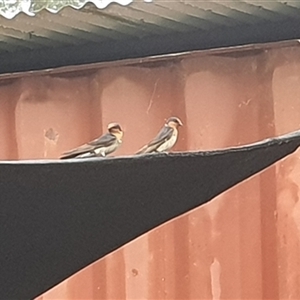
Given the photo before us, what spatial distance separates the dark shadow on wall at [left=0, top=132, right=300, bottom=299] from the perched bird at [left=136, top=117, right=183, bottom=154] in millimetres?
807

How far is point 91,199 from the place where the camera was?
0.94 m

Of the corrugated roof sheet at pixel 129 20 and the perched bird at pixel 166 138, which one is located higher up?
the corrugated roof sheet at pixel 129 20

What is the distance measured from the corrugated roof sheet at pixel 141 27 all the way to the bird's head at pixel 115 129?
0.87ft

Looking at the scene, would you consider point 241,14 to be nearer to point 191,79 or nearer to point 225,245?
point 191,79

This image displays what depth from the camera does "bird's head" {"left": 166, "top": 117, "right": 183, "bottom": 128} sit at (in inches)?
84.5

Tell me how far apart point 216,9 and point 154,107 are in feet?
1.99

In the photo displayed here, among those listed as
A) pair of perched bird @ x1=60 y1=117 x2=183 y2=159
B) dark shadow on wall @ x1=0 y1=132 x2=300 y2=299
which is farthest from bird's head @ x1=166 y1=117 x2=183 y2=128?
dark shadow on wall @ x1=0 y1=132 x2=300 y2=299

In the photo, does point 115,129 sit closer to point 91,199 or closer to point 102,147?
point 102,147

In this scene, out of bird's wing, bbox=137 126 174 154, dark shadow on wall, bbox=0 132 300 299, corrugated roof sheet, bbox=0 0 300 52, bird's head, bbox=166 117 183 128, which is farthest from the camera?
bird's head, bbox=166 117 183 128

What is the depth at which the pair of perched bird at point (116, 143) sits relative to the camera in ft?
6.35

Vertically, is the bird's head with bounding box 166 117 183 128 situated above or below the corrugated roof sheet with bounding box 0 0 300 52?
below

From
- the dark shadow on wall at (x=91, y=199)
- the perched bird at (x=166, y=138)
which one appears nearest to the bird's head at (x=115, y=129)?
the perched bird at (x=166, y=138)

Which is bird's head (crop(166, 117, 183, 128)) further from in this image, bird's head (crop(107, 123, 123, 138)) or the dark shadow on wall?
the dark shadow on wall

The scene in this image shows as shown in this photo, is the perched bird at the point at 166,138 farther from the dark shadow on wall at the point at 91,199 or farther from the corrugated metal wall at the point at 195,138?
the dark shadow on wall at the point at 91,199
